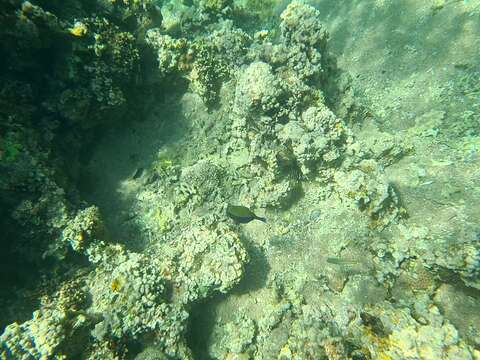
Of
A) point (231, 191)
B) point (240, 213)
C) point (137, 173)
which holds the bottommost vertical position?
point (240, 213)

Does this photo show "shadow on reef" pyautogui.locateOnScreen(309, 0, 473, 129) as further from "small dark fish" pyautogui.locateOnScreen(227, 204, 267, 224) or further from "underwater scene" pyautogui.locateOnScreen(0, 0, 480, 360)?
"small dark fish" pyautogui.locateOnScreen(227, 204, 267, 224)

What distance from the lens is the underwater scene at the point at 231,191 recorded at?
3.75 metres

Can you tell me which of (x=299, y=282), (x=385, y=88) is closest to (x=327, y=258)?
(x=299, y=282)

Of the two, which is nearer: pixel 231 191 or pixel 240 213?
pixel 240 213

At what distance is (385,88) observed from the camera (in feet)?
20.9

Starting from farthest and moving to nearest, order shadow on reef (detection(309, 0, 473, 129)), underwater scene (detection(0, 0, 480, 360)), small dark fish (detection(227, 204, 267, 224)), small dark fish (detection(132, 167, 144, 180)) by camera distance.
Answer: shadow on reef (detection(309, 0, 473, 129)), small dark fish (detection(132, 167, 144, 180)), small dark fish (detection(227, 204, 267, 224)), underwater scene (detection(0, 0, 480, 360))

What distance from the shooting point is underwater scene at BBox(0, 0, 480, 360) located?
3746mm

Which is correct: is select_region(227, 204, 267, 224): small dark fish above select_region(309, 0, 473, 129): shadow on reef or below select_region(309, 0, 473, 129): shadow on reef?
below

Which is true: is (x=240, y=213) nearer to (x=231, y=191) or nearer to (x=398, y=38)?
(x=231, y=191)

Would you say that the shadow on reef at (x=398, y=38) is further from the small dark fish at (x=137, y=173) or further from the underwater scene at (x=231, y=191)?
the small dark fish at (x=137, y=173)

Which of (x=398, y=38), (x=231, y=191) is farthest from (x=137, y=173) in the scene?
(x=398, y=38)

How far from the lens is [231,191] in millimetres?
5508

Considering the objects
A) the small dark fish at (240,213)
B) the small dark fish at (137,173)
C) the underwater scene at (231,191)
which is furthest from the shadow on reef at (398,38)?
the small dark fish at (137,173)

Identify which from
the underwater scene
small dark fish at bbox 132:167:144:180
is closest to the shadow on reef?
the underwater scene
